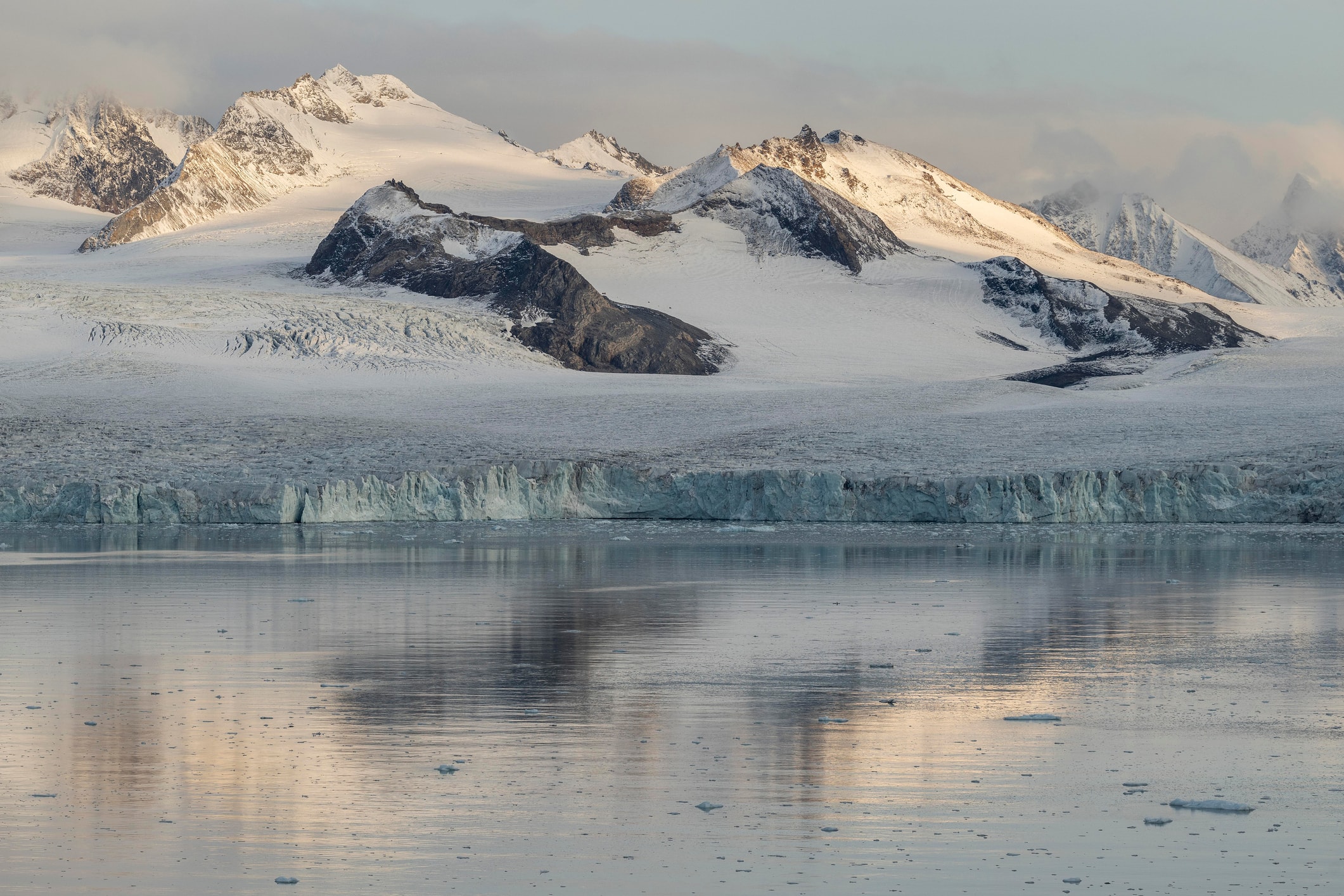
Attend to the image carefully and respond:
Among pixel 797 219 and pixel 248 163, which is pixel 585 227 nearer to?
pixel 797 219

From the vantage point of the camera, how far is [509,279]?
90938 mm

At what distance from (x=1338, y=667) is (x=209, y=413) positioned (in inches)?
1507

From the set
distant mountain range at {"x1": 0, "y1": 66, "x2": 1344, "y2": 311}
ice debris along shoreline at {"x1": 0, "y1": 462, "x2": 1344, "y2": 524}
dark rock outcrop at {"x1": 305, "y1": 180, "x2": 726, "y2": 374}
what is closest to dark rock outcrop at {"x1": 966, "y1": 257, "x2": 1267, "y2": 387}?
distant mountain range at {"x1": 0, "y1": 66, "x2": 1344, "y2": 311}

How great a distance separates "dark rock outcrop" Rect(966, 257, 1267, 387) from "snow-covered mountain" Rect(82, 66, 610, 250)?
55334 millimetres

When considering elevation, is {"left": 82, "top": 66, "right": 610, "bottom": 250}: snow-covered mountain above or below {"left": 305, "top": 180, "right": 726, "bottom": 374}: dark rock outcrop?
above

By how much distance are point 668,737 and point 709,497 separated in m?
25.7

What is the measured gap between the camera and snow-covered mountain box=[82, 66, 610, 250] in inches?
5546

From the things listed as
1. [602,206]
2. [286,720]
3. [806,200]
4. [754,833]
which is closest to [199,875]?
[754,833]

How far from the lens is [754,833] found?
8.13m

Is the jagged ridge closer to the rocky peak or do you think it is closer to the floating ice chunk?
the rocky peak

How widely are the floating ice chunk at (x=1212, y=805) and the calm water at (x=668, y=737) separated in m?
0.09

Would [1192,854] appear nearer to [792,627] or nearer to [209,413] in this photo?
[792,627]

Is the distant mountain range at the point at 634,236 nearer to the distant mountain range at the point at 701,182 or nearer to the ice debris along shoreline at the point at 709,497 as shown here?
the distant mountain range at the point at 701,182

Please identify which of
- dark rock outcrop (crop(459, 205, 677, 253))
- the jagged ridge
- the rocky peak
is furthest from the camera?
the rocky peak
